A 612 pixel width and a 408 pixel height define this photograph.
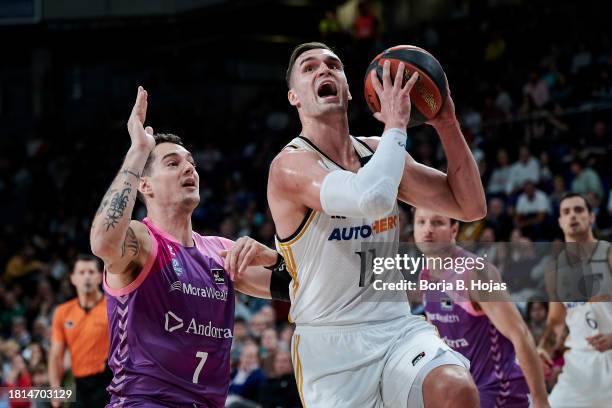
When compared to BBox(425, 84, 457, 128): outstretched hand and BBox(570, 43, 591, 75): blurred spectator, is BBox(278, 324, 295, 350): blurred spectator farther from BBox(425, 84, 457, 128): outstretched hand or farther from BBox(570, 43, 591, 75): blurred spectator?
BBox(570, 43, 591, 75): blurred spectator

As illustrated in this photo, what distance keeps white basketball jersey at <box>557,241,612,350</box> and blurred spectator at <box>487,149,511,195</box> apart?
4.62 m

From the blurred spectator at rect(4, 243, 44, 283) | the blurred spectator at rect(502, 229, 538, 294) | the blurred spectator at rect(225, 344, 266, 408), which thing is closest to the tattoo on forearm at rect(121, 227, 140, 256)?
→ the blurred spectator at rect(225, 344, 266, 408)

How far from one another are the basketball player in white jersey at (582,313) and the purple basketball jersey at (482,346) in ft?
3.20

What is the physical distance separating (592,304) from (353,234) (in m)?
3.47

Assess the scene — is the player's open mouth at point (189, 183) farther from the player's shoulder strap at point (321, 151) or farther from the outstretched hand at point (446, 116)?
the outstretched hand at point (446, 116)

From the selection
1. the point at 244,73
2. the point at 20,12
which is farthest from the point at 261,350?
the point at 244,73

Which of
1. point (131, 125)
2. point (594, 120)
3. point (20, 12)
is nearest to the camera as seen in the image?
point (131, 125)

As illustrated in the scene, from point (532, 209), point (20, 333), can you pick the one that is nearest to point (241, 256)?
point (532, 209)

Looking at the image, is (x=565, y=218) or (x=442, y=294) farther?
(x=565, y=218)

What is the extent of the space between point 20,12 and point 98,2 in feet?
10.5

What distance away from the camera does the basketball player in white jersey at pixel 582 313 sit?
6.70 metres

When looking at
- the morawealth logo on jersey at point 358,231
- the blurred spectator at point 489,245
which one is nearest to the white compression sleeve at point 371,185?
the morawealth logo on jersey at point 358,231

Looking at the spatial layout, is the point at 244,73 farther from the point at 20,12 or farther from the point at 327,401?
the point at 327,401

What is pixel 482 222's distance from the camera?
33.3ft
